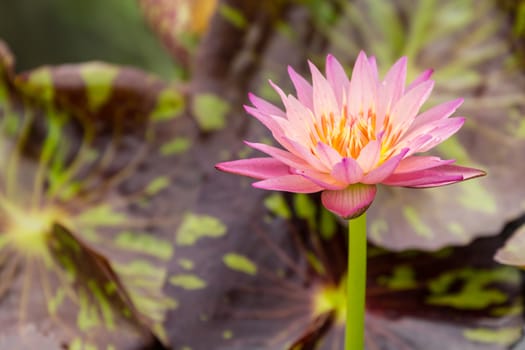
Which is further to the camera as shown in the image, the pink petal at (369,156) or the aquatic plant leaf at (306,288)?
the aquatic plant leaf at (306,288)

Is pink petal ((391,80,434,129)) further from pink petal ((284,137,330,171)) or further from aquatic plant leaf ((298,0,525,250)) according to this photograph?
aquatic plant leaf ((298,0,525,250))

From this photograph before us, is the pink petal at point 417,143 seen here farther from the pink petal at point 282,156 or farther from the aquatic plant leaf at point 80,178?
the aquatic plant leaf at point 80,178

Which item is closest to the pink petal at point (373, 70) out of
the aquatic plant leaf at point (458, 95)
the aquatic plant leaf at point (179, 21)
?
the aquatic plant leaf at point (458, 95)

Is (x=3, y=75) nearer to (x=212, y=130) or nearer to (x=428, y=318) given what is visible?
(x=212, y=130)

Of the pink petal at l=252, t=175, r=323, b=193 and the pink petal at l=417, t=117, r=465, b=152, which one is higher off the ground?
the pink petal at l=417, t=117, r=465, b=152

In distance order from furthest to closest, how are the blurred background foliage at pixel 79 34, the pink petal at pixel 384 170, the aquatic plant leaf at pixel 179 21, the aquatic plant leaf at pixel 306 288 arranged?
the blurred background foliage at pixel 79 34 < the aquatic plant leaf at pixel 179 21 < the aquatic plant leaf at pixel 306 288 < the pink petal at pixel 384 170

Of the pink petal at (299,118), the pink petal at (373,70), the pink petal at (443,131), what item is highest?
the pink petal at (373,70)

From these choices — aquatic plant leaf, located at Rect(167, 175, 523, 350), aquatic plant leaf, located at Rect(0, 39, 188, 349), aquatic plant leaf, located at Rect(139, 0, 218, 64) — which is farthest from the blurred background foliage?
aquatic plant leaf, located at Rect(167, 175, 523, 350)
